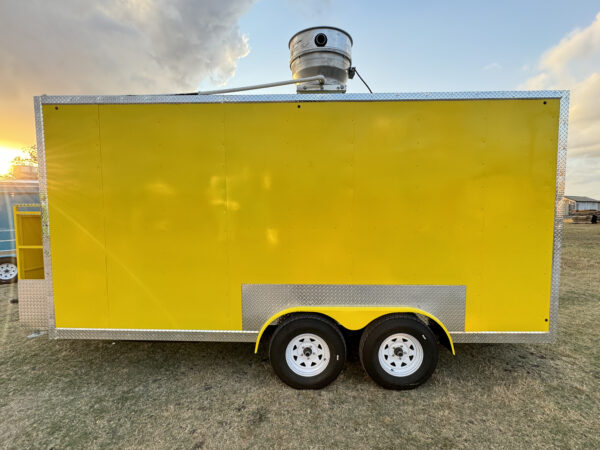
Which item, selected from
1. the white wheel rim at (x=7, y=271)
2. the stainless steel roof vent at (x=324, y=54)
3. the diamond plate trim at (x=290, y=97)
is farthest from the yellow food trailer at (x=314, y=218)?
the white wheel rim at (x=7, y=271)

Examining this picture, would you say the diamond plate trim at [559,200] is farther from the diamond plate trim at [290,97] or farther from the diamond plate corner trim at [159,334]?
the diamond plate corner trim at [159,334]

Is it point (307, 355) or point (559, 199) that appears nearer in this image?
point (559, 199)

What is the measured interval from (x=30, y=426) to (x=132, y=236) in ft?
7.05

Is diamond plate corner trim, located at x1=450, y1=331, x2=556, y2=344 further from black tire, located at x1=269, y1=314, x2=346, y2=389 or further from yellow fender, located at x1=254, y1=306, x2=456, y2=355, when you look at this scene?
black tire, located at x1=269, y1=314, x2=346, y2=389

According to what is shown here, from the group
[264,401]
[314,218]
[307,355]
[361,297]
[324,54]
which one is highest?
A: [324,54]

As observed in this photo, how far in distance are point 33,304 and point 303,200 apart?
378cm

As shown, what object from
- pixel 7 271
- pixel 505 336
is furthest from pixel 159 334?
pixel 7 271

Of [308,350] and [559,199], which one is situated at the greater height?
[559,199]

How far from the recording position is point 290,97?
3.17 meters

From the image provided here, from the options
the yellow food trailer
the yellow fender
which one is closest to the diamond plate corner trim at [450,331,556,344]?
the yellow food trailer

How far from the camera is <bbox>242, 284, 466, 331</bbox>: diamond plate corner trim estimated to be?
3242mm

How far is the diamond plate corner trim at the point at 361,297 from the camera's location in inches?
128

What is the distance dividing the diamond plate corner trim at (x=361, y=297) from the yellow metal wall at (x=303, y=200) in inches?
3.7

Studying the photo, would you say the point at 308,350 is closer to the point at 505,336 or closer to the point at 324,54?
the point at 505,336
